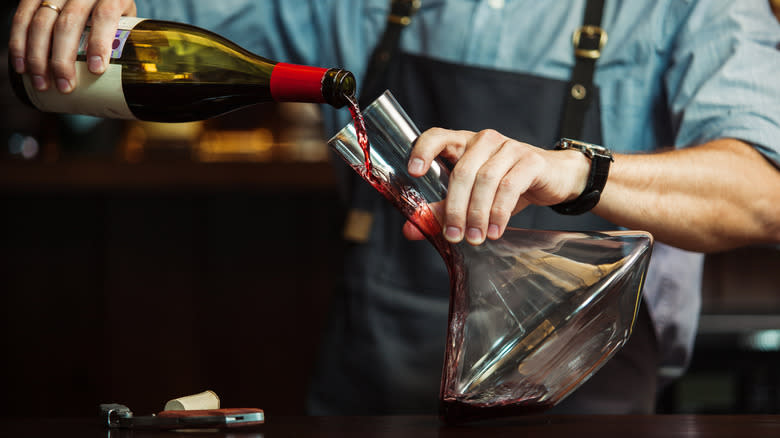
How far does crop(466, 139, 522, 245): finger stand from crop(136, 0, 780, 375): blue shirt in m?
0.35

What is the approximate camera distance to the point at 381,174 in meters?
0.50

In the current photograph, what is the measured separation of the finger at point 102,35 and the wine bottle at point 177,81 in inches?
0.4

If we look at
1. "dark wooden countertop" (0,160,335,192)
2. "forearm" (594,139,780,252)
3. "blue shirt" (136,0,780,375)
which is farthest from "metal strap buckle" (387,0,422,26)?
"dark wooden countertop" (0,160,335,192)

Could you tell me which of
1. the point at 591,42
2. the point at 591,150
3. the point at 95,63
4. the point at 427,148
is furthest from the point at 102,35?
the point at 591,42

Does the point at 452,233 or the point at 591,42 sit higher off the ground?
the point at 591,42

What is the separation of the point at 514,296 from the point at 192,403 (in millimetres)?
220

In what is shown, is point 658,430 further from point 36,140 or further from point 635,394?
point 36,140

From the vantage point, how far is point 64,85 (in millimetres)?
608

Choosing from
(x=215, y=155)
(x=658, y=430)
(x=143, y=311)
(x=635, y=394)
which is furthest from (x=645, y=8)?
(x=143, y=311)

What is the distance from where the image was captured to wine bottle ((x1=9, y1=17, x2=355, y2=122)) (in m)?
0.57

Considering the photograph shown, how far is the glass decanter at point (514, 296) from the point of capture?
19.4 inches

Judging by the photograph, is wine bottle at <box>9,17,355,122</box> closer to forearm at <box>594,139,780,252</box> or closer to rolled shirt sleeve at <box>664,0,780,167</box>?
forearm at <box>594,139,780,252</box>

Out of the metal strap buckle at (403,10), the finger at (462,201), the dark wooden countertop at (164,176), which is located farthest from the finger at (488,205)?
the dark wooden countertop at (164,176)

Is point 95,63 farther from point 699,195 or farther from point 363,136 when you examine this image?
point 699,195
